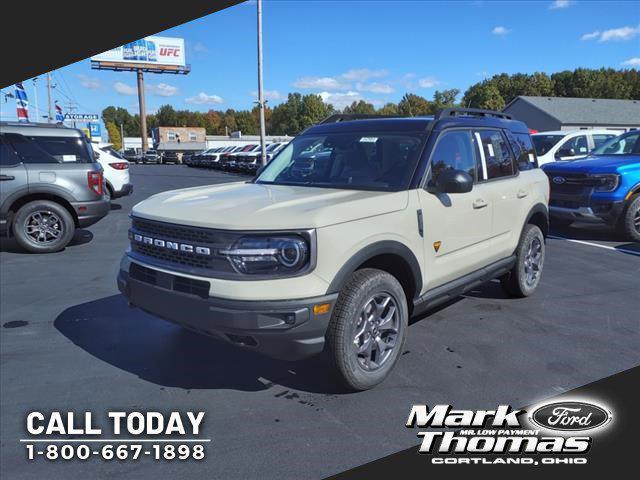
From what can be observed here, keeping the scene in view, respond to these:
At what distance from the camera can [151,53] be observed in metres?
83.6

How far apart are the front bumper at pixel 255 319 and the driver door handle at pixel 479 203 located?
199cm

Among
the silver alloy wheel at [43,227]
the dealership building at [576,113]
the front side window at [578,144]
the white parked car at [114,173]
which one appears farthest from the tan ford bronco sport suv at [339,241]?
the dealership building at [576,113]

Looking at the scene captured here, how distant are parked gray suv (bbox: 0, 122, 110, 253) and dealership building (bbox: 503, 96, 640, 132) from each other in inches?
1914

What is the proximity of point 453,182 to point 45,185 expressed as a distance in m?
7.00

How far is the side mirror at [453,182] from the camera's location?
380 centimetres

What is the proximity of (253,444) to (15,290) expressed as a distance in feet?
15.2

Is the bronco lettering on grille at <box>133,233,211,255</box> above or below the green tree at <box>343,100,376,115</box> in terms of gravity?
below

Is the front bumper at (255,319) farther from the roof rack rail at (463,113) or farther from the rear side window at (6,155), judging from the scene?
the rear side window at (6,155)

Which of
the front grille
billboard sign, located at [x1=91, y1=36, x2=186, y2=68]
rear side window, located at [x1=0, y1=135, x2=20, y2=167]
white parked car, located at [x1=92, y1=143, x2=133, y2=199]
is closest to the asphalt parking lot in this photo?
the front grille

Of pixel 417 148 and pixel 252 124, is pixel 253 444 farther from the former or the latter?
pixel 252 124

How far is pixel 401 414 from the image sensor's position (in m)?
3.23

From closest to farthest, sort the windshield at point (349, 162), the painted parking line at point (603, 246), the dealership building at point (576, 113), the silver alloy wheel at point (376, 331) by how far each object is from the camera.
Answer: the silver alloy wheel at point (376, 331) < the windshield at point (349, 162) < the painted parking line at point (603, 246) < the dealership building at point (576, 113)

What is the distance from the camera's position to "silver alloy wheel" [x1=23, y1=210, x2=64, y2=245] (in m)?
8.11

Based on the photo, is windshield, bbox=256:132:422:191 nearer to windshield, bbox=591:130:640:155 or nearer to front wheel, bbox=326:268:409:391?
front wheel, bbox=326:268:409:391
